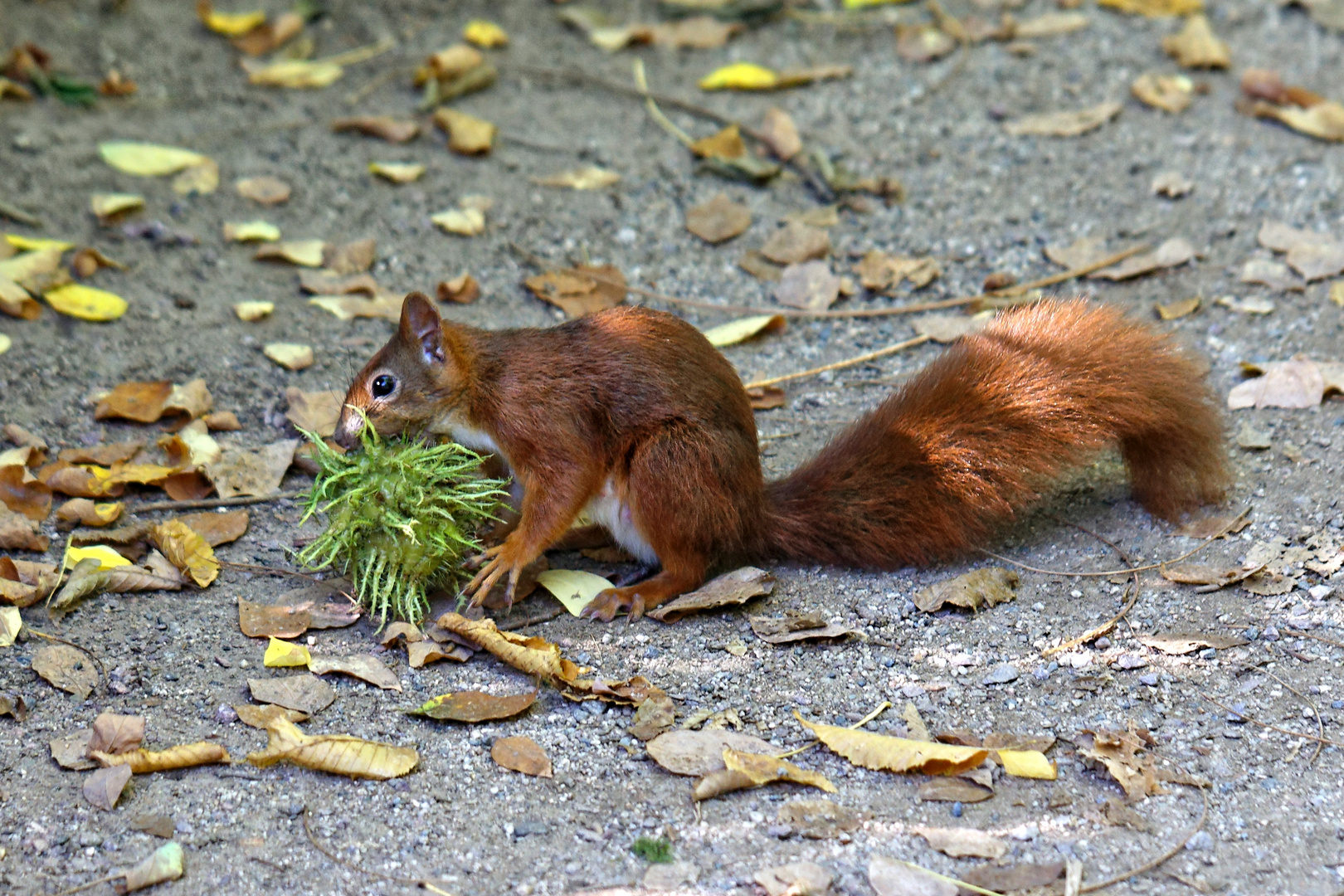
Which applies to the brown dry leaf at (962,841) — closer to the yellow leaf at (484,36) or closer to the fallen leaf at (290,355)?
the fallen leaf at (290,355)

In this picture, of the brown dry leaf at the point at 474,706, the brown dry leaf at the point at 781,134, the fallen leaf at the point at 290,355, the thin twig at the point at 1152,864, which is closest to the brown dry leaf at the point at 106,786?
the brown dry leaf at the point at 474,706

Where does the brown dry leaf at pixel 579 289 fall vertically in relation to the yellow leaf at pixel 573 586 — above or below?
above

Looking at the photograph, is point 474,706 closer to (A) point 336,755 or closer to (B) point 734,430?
(A) point 336,755

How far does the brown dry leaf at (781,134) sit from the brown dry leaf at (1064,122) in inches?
34.2

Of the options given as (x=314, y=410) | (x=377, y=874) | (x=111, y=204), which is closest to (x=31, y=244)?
(x=111, y=204)

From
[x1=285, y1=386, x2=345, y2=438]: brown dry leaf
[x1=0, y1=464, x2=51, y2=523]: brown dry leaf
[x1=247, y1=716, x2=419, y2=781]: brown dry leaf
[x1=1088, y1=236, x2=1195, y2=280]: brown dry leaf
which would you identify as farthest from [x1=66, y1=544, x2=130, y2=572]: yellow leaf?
[x1=1088, y1=236, x2=1195, y2=280]: brown dry leaf

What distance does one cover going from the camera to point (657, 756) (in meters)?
2.56

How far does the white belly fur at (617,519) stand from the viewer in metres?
3.22

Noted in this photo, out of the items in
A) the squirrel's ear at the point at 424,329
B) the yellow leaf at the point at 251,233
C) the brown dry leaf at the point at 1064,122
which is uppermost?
the brown dry leaf at the point at 1064,122

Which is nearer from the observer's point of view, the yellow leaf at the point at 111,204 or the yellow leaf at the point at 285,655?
the yellow leaf at the point at 285,655

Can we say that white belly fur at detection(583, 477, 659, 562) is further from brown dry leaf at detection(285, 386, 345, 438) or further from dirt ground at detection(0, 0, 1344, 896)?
brown dry leaf at detection(285, 386, 345, 438)

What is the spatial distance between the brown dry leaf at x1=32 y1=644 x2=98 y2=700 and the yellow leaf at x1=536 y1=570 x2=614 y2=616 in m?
1.03

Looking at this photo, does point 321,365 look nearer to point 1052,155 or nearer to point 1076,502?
point 1076,502

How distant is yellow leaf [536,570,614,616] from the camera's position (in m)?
3.20
